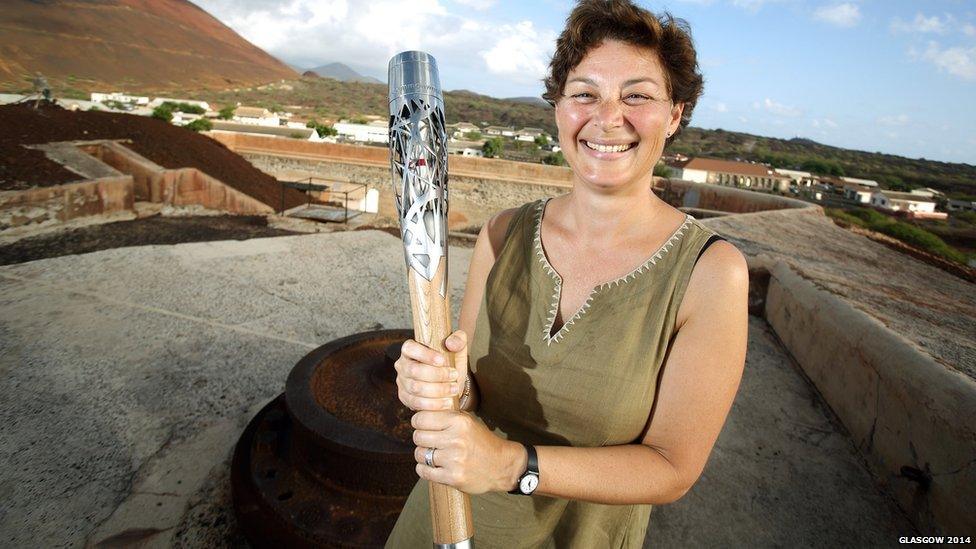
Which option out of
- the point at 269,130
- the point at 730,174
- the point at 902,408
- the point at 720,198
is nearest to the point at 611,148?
the point at 902,408

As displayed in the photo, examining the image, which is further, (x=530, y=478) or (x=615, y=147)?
(x=615, y=147)

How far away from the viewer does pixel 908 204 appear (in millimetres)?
35625

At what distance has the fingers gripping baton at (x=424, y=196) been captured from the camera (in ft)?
3.47

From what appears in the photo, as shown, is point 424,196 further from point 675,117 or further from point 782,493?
point 782,493

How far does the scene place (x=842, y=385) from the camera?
362 centimetres

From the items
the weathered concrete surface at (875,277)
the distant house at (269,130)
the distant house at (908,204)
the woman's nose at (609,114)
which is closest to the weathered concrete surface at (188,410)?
the weathered concrete surface at (875,277)

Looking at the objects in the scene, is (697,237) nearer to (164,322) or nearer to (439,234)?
(439,234)

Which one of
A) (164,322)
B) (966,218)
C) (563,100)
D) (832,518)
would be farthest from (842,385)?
(966,218)

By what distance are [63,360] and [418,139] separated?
181 inches

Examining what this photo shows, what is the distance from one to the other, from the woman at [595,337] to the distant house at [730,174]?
157ft

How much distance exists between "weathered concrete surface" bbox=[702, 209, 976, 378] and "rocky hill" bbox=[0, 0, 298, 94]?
68.0 m

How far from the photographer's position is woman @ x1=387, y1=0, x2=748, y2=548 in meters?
1.04

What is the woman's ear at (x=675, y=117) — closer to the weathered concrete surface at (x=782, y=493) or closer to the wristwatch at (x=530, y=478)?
the wristwatch at (x=530, y=478)

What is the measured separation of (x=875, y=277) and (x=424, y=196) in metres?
7.74
